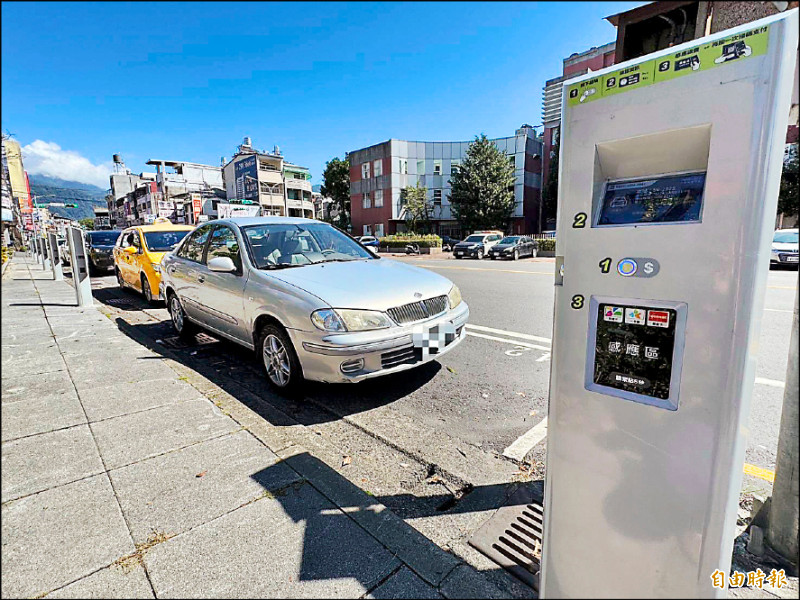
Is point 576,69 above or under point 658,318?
above

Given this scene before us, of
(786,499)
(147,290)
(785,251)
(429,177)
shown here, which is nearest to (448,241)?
(429,177)

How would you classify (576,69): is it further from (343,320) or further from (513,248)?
(513,248)

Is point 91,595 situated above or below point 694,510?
below

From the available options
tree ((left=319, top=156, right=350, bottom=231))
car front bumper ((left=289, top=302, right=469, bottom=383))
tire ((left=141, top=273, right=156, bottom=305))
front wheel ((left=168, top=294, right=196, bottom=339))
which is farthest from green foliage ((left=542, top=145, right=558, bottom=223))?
car front bumper ((left=289, top=302, right=469, bottom=383))

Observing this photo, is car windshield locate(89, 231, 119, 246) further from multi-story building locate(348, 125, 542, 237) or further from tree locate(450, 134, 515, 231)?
tree locate(450, 134, 515, 231)

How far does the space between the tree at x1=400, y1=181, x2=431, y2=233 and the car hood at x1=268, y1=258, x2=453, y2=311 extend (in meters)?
35.8

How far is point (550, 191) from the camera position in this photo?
131 ft

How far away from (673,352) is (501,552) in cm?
127

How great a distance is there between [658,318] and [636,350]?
143 mm

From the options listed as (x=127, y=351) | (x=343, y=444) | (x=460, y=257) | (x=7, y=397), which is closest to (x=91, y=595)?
(x=343, y=444)

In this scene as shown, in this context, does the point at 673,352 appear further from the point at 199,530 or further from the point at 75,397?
the point at 75,397

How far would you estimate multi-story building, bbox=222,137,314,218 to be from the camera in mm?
47812

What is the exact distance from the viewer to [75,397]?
368 centimetres

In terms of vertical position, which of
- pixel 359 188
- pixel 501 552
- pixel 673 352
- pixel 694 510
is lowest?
pixel 501 552
